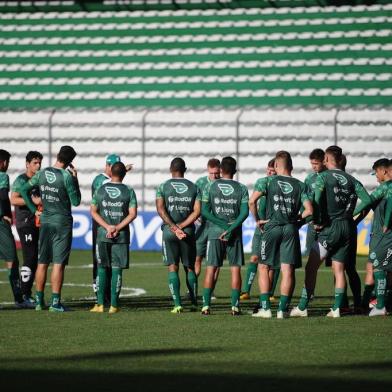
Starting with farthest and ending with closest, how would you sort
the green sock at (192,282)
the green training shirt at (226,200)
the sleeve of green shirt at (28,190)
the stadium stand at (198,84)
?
the stadium stand at (198,84) < the green sock at (192,282) < the sleeve of green shirt at (28,190) < the green training shirt at (226,200)

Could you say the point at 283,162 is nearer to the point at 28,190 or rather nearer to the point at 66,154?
the point at 66,154

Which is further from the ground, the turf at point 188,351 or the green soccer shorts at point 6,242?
the green soccer shorts at point 6,242

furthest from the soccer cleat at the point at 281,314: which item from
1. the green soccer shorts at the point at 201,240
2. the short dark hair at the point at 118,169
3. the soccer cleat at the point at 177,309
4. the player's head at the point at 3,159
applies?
the player's head at the point at 3,159

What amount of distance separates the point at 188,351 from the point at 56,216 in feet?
15.6

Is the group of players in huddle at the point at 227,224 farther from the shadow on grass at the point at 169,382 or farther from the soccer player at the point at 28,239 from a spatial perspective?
the shadow on grass at the point at 169,382

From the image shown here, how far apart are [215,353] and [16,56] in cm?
2576

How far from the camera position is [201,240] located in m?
17.6

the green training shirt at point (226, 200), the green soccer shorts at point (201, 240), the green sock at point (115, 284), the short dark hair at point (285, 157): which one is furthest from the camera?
the green soccer shorts at point (201, 240)

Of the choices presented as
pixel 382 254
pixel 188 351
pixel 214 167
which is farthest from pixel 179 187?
pixel 188 351

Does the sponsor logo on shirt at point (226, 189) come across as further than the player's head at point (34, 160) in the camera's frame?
No

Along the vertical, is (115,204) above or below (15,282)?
above

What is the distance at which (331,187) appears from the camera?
538 inches

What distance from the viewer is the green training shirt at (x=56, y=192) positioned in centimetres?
1447

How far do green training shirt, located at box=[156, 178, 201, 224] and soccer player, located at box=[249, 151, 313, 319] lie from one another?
4.13 feet
